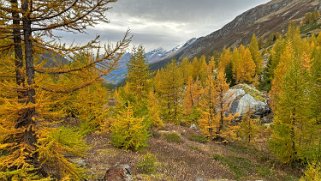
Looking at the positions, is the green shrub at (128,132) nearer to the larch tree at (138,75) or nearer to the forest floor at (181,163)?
A: the forest floor at (181,163)

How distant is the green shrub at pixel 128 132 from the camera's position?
19578 mm

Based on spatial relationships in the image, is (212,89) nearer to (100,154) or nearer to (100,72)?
(100,154)

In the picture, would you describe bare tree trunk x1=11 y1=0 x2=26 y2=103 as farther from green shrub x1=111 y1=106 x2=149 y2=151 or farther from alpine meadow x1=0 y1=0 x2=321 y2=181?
green shrub x1=111 y1=106 x2=149 y2=151

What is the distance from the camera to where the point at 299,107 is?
26.2 m

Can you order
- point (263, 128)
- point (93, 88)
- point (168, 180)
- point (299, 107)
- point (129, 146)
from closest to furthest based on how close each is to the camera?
point (168, 180), point (129, 146), point (299, 107), point (93, 88), point (263, 128)

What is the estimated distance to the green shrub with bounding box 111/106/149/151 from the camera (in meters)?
19.6

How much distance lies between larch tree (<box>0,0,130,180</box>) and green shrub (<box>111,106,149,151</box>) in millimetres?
9312

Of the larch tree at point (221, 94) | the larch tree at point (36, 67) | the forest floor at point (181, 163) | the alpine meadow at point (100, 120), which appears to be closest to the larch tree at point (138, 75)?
the alpine meadow at point (100, 120)

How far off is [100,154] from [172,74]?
29715 millimetres

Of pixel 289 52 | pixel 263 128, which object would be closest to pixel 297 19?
pixel 289 52

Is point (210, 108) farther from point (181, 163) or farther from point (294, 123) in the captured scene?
point (181, 163)

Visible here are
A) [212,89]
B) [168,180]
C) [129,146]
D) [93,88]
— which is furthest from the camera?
[212,89]

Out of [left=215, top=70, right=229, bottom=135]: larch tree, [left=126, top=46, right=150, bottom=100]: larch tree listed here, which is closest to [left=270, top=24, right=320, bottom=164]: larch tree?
[left=215, top=70, right=229, bottom=135]: larch tree

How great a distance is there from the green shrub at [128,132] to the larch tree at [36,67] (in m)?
9.31
